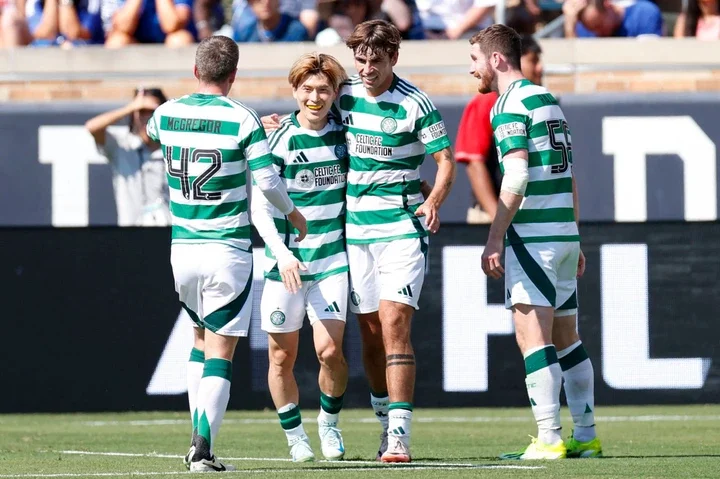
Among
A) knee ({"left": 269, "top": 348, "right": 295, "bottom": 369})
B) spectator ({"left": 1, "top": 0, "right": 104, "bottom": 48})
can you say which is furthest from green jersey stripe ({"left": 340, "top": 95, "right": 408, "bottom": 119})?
spectator ({"left": 1, "top": 0, "right": 104, "bottom": 48})

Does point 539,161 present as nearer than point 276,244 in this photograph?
No

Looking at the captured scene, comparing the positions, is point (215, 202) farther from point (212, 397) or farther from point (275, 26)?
point (275, 26)

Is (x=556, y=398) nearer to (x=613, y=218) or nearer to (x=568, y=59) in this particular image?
(x=613, y=218)

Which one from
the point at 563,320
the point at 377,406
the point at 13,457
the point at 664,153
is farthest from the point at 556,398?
the point at 664,153

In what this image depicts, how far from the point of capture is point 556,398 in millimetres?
7137

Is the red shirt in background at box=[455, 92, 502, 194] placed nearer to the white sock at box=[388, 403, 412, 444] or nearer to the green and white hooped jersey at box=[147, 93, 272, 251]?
the white sock at box=[388, 403, 412, 444]

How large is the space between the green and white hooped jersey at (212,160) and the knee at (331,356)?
3.68 ft

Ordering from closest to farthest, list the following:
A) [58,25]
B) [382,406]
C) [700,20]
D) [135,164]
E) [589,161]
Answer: [382,406]
[135,164]
[589,161]
[700,20]
[58,25]

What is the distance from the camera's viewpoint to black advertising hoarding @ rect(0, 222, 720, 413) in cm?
1101

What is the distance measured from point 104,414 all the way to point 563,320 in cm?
484

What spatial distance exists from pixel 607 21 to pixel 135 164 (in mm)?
5043

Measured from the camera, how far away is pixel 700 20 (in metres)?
13.9

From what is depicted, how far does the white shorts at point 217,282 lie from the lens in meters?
6.49

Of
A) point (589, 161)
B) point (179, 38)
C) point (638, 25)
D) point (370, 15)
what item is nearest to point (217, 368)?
point (589, 161)
